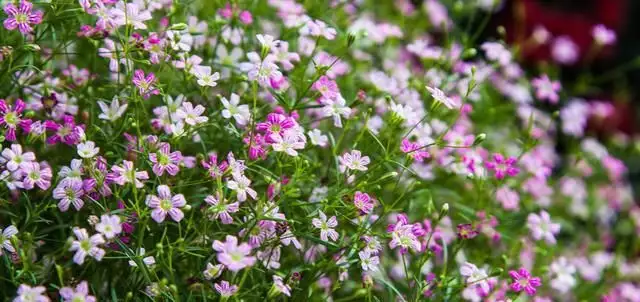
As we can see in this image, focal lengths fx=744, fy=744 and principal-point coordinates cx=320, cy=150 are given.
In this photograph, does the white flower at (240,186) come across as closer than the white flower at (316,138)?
Yes

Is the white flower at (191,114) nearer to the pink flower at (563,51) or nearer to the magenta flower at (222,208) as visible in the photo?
the magenta flower at (222,208)

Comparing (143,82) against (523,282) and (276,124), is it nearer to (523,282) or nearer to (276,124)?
(276,124)

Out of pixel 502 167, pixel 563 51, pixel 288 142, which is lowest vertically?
pixel 563 51

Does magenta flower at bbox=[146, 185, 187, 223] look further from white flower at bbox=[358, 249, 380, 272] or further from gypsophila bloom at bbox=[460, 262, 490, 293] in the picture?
gypsophila bloom at bbox=[460, 262, 490, 293]

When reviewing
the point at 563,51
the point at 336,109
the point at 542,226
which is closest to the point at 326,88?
the point at 336,109

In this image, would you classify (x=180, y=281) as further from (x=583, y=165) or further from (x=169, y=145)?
(x=583, y=165)

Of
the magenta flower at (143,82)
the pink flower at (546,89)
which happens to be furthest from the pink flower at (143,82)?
the pink flower at (546,89)

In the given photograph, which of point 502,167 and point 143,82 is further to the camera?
point 502,167
